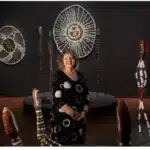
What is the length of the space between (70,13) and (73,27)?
3.4 inches

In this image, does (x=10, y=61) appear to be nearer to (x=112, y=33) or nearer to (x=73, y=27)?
(x=73, y=27)

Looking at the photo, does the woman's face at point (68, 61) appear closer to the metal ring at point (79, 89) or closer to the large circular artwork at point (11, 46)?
the metal ring at point (79, 89)

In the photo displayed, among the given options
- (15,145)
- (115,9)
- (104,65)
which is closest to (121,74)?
(104,65)

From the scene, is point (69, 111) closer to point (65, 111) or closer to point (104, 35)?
point (65, 111)

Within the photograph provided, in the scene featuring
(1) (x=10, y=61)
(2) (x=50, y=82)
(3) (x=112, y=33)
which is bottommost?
(2) (x=50, y=82)

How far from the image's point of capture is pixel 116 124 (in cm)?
212

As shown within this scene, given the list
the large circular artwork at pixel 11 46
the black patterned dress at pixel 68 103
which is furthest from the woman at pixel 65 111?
the large circular artwork at pixel 11 46

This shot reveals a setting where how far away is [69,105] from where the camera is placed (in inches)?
82.8

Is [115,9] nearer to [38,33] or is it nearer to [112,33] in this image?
[112,33]

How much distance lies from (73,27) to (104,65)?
30cm

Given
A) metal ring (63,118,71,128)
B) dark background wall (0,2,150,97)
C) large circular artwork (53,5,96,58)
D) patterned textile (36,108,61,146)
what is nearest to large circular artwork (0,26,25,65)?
dark background wall (0,2,150,97)

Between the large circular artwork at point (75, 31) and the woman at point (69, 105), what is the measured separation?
0.08 meters

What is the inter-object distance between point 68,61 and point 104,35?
0.27 meters

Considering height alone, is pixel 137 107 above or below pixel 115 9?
below
